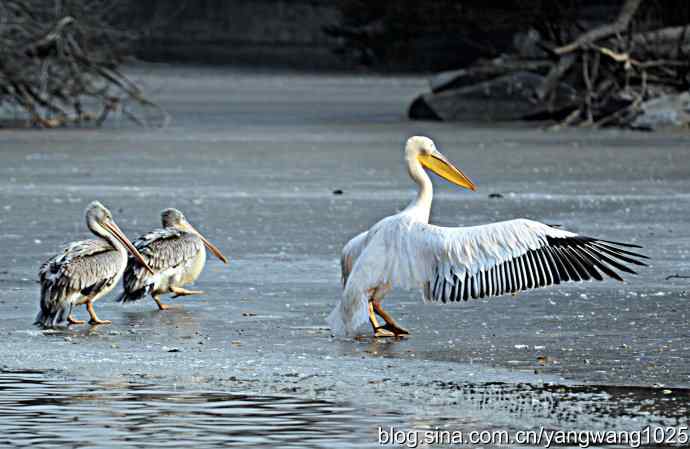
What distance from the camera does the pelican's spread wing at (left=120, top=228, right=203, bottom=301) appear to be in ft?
30.4

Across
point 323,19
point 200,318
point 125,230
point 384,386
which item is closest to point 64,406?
point 384,386

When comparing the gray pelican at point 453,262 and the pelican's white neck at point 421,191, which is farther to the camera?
the pelican's white neck at point 421,191

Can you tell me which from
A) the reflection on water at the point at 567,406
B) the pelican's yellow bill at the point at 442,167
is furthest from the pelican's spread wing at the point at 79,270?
the reflection on water at the point at 567,406

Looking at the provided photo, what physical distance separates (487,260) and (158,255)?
220cm

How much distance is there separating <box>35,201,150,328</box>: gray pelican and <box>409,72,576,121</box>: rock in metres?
20.1

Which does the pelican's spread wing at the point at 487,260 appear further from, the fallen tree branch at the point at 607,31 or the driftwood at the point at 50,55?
the fallen tree branch at the point at 607,31

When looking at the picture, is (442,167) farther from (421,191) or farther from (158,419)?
(158,419)

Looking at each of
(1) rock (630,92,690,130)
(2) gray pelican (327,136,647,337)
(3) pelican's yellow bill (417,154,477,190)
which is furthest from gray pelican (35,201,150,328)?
(1) rock (630,92,690,130)

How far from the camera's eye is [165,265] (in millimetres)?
9352

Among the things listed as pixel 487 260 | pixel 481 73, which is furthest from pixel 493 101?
pixel 487 260

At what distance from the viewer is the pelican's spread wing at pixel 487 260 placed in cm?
790

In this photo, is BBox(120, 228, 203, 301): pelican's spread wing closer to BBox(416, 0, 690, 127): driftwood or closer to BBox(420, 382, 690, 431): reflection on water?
BBox(420, 382, 690, 431): reflection on water

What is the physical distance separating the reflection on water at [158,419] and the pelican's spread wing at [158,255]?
2.21 metres

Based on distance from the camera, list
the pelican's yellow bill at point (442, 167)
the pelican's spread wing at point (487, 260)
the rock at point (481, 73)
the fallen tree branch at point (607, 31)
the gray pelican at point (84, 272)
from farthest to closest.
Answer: the rock at point (481, 73)
the fallen tree branch at point (607, 31)
the pelican's yellow bill at point (442, 167)
the gray pelican at point (84, 272)
the pelican's spread wing at point (487, 260)
